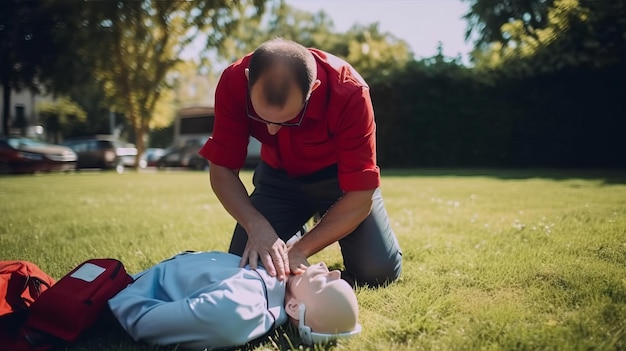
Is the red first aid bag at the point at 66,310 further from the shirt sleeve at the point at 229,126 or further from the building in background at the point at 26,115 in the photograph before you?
the building in background at the point at 26,115

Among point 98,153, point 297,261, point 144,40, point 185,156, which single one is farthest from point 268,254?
point 98,153

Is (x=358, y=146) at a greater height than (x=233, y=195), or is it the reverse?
(x=358, y=146)

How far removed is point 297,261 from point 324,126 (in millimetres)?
760

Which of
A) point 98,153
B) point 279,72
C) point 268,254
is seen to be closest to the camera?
point 279,72

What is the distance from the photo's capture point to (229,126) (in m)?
2.60

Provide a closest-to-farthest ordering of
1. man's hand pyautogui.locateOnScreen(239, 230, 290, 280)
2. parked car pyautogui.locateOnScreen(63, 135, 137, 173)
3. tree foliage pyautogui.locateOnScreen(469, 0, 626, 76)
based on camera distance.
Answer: man's hand pyautogui.locateOnScreen(239, 230, 290, 280) < tree foliage pyautogui.locateOnScreen(469, 0, 626, 76) < parked car pyautogui.locateOnScreen(63, 135, 137, 173)

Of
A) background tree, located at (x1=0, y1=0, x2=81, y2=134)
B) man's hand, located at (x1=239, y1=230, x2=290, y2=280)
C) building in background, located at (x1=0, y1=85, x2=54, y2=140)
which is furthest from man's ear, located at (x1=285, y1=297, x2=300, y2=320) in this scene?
building in background, located at (x1=0, y1=85, x2=54, y2=140)

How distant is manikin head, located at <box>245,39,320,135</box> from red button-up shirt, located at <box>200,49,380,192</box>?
12.6 inches

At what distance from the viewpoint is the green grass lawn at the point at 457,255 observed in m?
1.95

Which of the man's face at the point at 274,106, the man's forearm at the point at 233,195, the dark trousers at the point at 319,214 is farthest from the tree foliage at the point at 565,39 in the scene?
the man's face at the point at 274,106

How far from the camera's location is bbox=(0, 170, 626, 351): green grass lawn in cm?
195

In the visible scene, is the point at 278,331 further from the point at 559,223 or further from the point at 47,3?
the point at 47,3

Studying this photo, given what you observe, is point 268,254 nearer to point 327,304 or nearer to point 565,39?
point 327,304

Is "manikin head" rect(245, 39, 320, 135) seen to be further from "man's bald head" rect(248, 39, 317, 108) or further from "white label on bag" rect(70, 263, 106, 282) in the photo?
"white label on bag" rect(70, 263, 106, 282)
